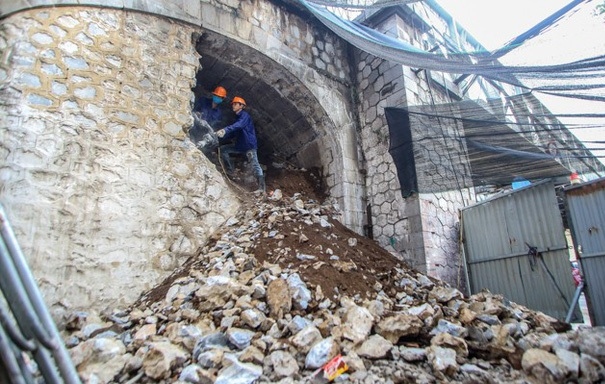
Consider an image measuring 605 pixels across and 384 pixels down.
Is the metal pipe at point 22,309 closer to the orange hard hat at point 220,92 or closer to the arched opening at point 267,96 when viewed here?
the arched opening at point 267,96

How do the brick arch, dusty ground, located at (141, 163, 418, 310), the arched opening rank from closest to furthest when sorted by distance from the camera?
dusty ground, located at (141, 163, 418, 310) < the brick arch < the arched opening

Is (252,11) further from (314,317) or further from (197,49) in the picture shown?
(314,317)

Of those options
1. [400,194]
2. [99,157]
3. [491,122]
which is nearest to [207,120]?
[99,157]

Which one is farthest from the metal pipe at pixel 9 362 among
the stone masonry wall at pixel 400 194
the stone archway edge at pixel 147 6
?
the stone masonry wall at pixel 400 194

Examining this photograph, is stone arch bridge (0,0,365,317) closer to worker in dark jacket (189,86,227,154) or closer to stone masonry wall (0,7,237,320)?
stone masonry wall (0,7,237,320)

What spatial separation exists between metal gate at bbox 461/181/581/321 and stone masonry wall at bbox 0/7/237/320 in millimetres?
3211

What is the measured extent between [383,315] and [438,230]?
93.2 inches

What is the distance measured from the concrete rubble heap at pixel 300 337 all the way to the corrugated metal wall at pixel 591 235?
970 mm

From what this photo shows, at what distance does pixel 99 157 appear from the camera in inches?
121

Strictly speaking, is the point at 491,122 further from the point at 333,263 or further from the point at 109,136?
the point at 109,136

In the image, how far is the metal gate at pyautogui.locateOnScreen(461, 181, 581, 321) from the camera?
3.61 m

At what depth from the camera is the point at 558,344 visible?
2211 millimetres

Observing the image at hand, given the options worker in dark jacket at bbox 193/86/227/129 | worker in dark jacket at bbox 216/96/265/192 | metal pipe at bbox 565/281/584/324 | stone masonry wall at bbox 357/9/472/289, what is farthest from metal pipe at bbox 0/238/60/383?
worker in dark jacket at bbox 193/86/227/129

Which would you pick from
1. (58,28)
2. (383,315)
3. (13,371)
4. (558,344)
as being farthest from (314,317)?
(58,28)
